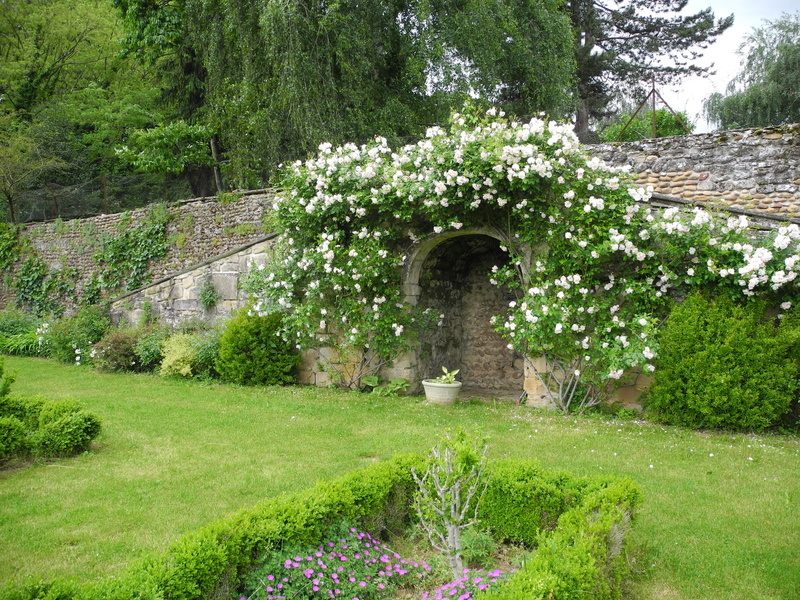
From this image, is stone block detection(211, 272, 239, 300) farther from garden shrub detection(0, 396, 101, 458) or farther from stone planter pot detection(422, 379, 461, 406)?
garden shrub detection(0, 396, 101, 458)

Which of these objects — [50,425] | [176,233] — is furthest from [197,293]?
[50,425]

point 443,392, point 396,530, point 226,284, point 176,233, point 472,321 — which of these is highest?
point 176,233

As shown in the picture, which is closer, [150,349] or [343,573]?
[343,573]

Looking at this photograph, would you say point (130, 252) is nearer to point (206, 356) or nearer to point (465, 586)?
point (206, 356)

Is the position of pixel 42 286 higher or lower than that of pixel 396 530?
higher

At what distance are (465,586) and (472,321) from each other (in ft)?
23.5

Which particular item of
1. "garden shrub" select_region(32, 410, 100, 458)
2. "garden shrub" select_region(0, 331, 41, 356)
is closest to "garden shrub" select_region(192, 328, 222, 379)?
"garden shrub" select_region(32, 410, 100, 458)

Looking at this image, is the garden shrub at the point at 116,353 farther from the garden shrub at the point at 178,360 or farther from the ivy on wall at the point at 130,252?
the ivy on wall at the point at 130,252

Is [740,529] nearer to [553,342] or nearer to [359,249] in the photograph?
[553,342]

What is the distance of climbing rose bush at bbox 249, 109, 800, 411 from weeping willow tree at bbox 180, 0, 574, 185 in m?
4.98

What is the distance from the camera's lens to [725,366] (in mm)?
6125

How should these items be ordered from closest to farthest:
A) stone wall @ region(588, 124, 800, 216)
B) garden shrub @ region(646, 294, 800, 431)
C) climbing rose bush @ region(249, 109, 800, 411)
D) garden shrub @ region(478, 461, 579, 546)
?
1. garden shrub @ region(478, 461, 579, 546)
2. garden shrub @ region(646, 294, 800, 431)
3. climbing rose bush @ region(249, 109, 800, 411)
4. stone wall @ region(588, 124, 800, 216)

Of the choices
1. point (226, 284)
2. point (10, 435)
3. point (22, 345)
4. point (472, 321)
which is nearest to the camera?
point (10, 435)

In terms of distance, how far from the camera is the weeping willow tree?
494 inches
